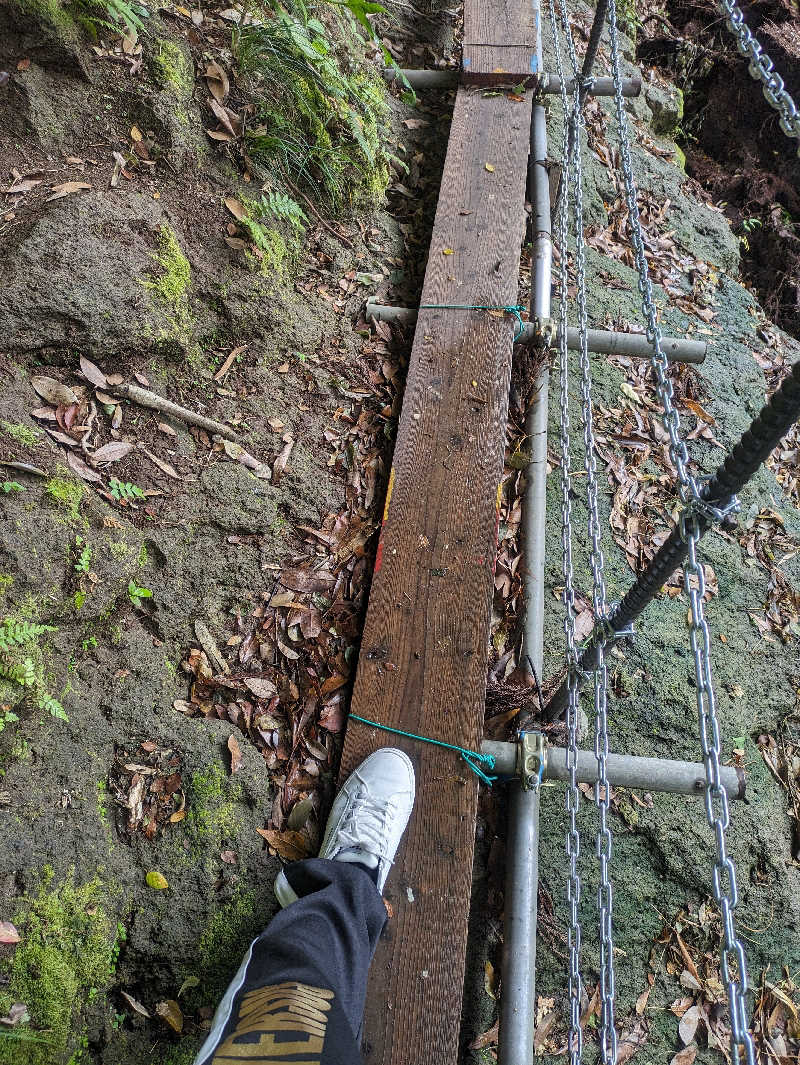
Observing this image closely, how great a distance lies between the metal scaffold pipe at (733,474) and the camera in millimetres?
1253

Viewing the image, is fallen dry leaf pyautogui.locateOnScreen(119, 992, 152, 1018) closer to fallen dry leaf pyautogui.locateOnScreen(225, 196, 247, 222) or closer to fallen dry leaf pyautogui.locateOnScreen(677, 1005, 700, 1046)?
fallen dry leaf pyautogui.locateOnScreen(677, 1005, 700, 1046)

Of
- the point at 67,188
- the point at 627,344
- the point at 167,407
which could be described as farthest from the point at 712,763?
the point at 67,188

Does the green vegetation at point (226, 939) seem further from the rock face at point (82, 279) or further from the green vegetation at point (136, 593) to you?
the rock face at point (82, 279)

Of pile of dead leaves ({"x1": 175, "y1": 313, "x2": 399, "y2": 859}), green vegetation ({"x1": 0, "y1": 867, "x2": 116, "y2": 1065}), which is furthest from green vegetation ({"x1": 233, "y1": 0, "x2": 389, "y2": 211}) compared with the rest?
green vegetation ({"x1": 0, "y1": 867, "x2": 116, "y2": 1065})

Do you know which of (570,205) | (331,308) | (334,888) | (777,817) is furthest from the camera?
(570,205)

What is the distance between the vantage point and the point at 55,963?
76.8 inches

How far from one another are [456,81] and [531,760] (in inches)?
195

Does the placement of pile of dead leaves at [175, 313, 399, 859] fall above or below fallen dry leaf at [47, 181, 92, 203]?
below

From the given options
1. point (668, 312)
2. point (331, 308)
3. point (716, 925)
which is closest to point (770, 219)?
point (668, 312)

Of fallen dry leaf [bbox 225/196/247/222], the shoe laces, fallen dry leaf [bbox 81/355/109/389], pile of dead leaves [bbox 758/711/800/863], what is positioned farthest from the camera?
fallen dry leaf [bbox 225/196/247/222]

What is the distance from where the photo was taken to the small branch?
2832 mm

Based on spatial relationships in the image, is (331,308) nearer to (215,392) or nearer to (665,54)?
(215,392)

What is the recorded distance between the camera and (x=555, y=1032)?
2564 millimetres

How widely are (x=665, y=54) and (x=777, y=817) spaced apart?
25.2ft
